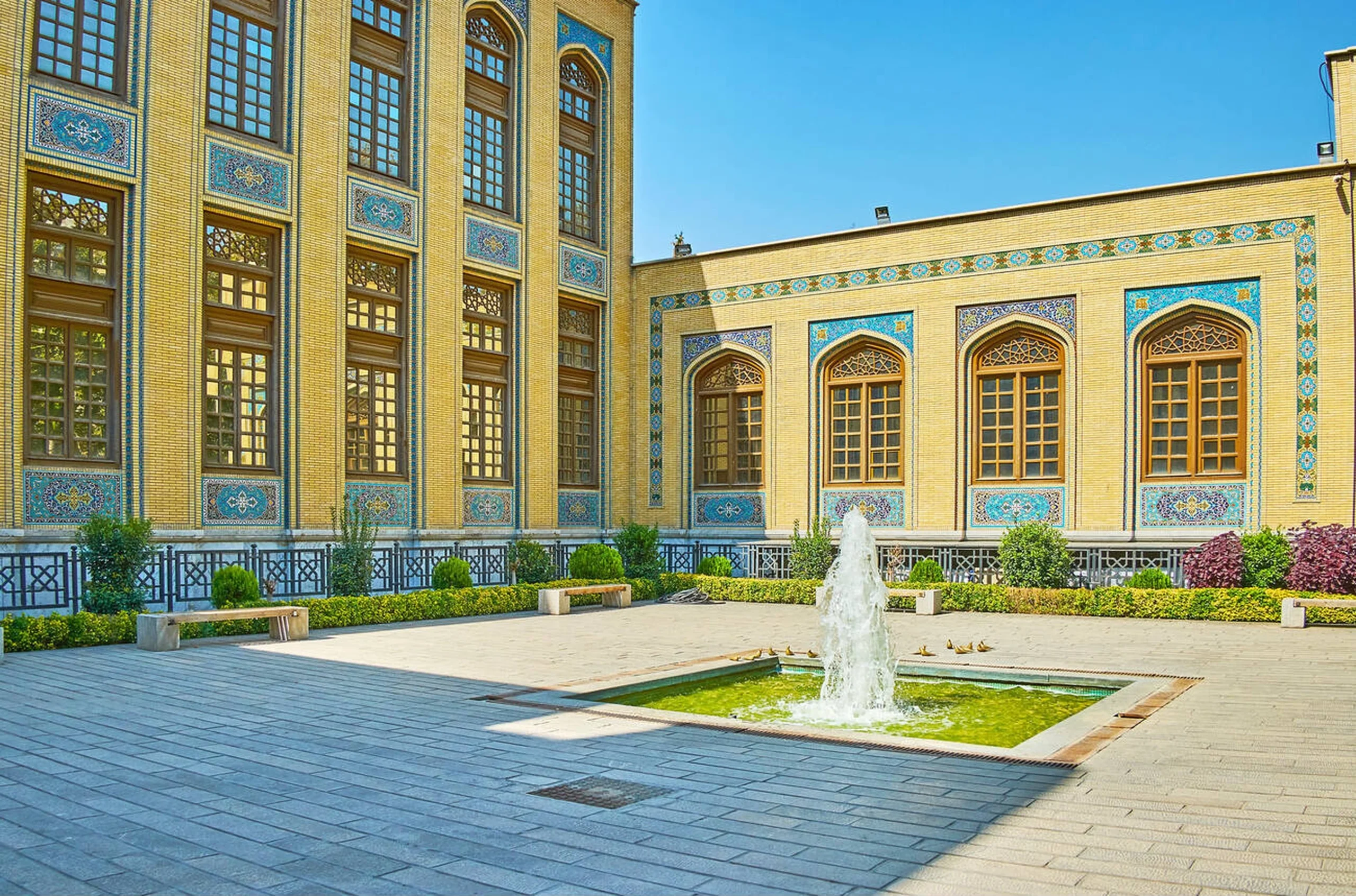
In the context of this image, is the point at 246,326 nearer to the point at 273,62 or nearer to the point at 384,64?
the point at 273,62

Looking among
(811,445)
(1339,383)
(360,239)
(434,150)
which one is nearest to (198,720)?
(360,239)

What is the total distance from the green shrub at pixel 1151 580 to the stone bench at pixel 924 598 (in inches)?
108

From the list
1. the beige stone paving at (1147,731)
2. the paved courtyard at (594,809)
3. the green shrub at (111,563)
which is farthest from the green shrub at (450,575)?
the paved courtyard at (594,809)

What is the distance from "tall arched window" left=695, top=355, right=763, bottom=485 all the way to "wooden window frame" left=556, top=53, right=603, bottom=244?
11.9ft

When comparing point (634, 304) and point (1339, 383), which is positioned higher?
point (634, 304)

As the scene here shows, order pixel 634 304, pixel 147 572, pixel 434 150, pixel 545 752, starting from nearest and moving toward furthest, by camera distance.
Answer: pixel 545 752 → pixel 147 572 → pixel 434 150 → pixel 634 304

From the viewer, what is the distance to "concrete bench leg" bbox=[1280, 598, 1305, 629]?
45.6 ft

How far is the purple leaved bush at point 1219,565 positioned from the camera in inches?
607

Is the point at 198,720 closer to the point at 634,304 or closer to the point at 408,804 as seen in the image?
the point at 408,804

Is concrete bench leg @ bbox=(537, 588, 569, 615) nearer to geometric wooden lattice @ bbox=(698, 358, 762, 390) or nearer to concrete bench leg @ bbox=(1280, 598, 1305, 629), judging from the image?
geometric wooden lattice @ bbox=(698, 358, 762, 390)

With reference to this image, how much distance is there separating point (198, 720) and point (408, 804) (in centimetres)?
305

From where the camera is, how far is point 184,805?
206 inches

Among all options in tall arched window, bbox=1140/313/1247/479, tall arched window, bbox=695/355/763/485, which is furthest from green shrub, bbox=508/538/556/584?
tall arched window, bbox=1140/313/1247/479

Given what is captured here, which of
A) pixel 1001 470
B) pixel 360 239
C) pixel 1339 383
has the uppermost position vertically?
pixel 360 239
